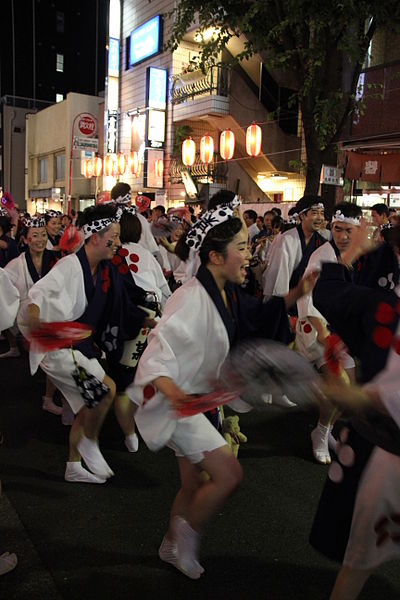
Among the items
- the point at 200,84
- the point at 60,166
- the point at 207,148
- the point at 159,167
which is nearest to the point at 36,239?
the point at 207,148

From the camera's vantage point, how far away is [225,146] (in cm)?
1509

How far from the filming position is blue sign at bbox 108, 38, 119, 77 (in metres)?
21.4

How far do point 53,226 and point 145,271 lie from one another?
11.6ft

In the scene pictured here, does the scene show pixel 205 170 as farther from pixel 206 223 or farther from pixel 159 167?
pixel 206 223

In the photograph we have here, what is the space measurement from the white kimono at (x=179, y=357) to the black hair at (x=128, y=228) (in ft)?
7.72

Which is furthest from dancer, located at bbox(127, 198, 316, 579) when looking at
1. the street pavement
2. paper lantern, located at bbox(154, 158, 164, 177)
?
paper lantern, located at bbox(154, 158, 164, 177)

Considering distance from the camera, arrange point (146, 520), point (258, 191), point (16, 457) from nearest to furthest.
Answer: point (146, 520)
point (16, 457)
point (258, 191)

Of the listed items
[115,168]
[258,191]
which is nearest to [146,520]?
[258,191]

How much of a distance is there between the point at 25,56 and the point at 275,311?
39.3 m

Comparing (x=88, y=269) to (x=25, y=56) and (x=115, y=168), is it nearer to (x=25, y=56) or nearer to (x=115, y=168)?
(x=115, y=168)

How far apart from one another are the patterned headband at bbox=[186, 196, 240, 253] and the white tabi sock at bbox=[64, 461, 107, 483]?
1.81 metres

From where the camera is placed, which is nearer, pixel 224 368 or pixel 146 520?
pixel 224 368

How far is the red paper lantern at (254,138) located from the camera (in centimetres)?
1385

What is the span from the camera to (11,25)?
3403 centimetres
